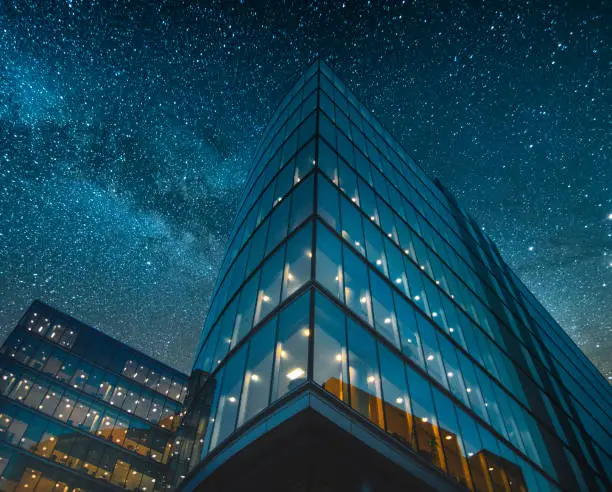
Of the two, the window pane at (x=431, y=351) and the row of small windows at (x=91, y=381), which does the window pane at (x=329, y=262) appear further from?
the row of small windows at (x=91, y=381)

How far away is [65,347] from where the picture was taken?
4175 centimetres

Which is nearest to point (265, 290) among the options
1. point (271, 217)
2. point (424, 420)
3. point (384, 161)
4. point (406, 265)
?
point (271, 217)

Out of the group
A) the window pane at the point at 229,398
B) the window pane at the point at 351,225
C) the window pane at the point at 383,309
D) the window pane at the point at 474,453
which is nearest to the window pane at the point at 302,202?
the window pane at the point at 351,225

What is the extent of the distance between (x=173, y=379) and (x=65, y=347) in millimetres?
13183

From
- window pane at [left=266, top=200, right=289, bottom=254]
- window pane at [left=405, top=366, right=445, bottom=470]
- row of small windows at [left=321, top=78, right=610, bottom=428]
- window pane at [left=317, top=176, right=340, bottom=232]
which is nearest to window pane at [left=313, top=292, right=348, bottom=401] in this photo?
window pane at [left=405, top=366, right=445, bottom=470]

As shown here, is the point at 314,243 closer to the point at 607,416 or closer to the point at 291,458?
the point at 291,458

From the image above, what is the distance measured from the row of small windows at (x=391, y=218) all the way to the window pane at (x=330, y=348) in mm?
4790

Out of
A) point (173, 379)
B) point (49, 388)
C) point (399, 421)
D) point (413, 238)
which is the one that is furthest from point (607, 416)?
point (49, 388)

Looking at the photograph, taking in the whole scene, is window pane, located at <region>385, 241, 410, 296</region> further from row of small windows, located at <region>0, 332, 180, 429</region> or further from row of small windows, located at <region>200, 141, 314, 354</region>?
row of small windows, located at <region>0, 332, 180, 429</region>

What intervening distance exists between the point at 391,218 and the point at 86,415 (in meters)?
38.7

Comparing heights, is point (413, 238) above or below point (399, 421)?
above

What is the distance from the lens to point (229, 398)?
11461 mm

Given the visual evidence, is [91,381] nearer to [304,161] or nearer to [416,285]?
[304,161]

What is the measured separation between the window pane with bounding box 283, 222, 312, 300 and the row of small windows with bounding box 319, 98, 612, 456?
11.8 feet
